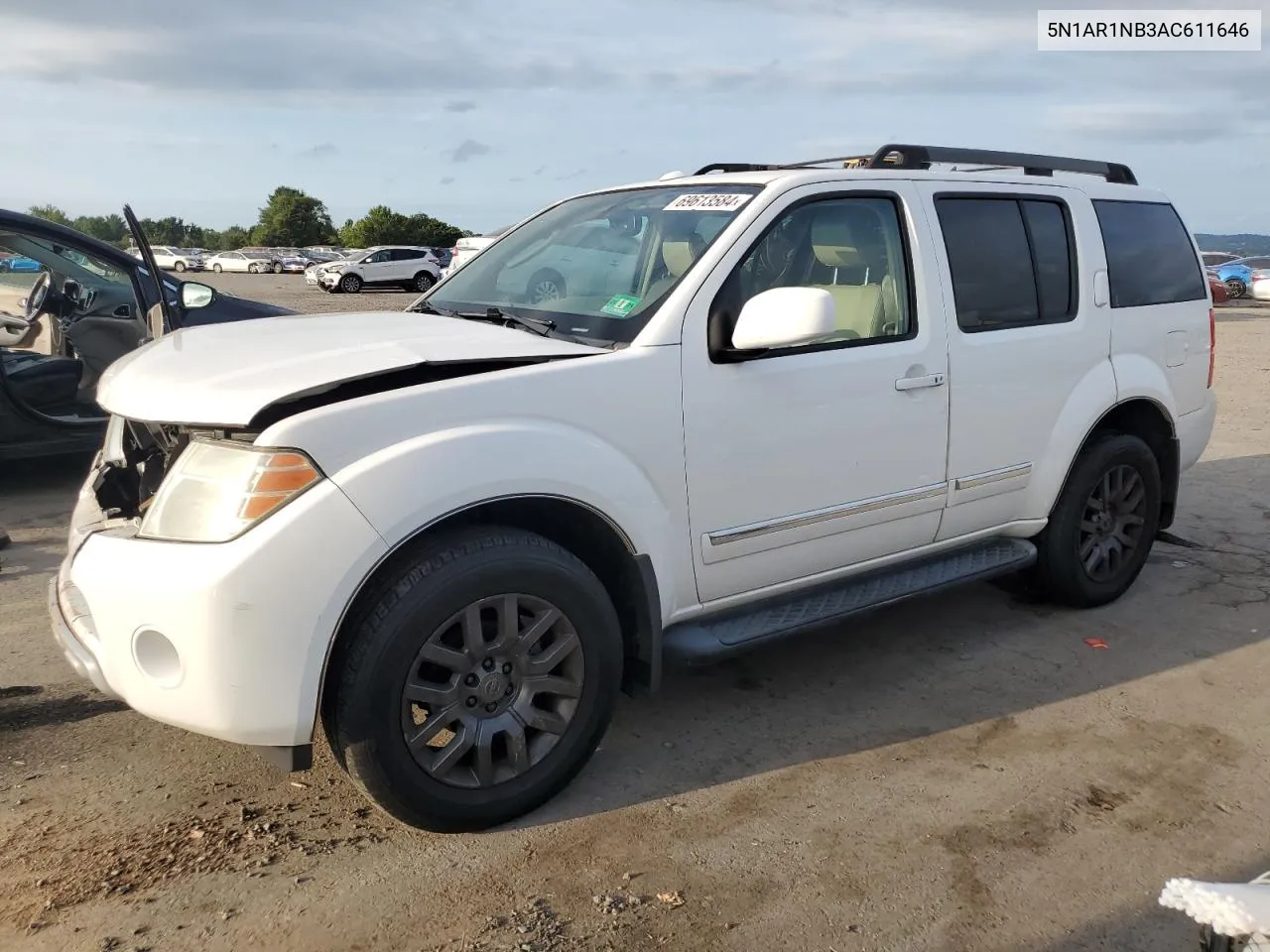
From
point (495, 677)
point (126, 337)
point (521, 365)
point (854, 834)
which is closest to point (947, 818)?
point (854, 834)

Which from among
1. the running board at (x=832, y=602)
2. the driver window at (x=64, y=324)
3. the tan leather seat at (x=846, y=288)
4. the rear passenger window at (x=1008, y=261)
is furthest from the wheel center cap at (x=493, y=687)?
the driver window at (x=64, y=324)

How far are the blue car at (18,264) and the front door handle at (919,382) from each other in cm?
551

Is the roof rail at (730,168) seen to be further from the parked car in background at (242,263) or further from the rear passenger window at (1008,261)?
the parked car in background at (242,263)

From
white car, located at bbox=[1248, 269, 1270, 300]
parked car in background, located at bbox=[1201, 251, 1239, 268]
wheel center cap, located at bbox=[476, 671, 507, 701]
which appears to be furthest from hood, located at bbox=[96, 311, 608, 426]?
parked car in background, located at bbox=[1201, 251, 1239, 268]

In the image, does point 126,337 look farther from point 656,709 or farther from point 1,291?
point 656,709

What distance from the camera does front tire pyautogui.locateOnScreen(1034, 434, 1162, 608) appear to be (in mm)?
4551

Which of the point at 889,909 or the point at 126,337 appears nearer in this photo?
the point at 889,909

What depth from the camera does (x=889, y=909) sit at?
267 cm

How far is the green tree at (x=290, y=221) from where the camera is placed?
82.8 m

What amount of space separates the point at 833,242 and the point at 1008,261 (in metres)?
0.92

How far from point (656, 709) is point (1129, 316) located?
2.75 m

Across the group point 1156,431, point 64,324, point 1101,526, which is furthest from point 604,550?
point 64,324

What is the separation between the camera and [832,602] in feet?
12.1

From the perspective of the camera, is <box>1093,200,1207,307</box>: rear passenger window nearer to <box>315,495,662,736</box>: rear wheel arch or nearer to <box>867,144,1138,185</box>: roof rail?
<box>867,144,1138,185</box>: roof rail
